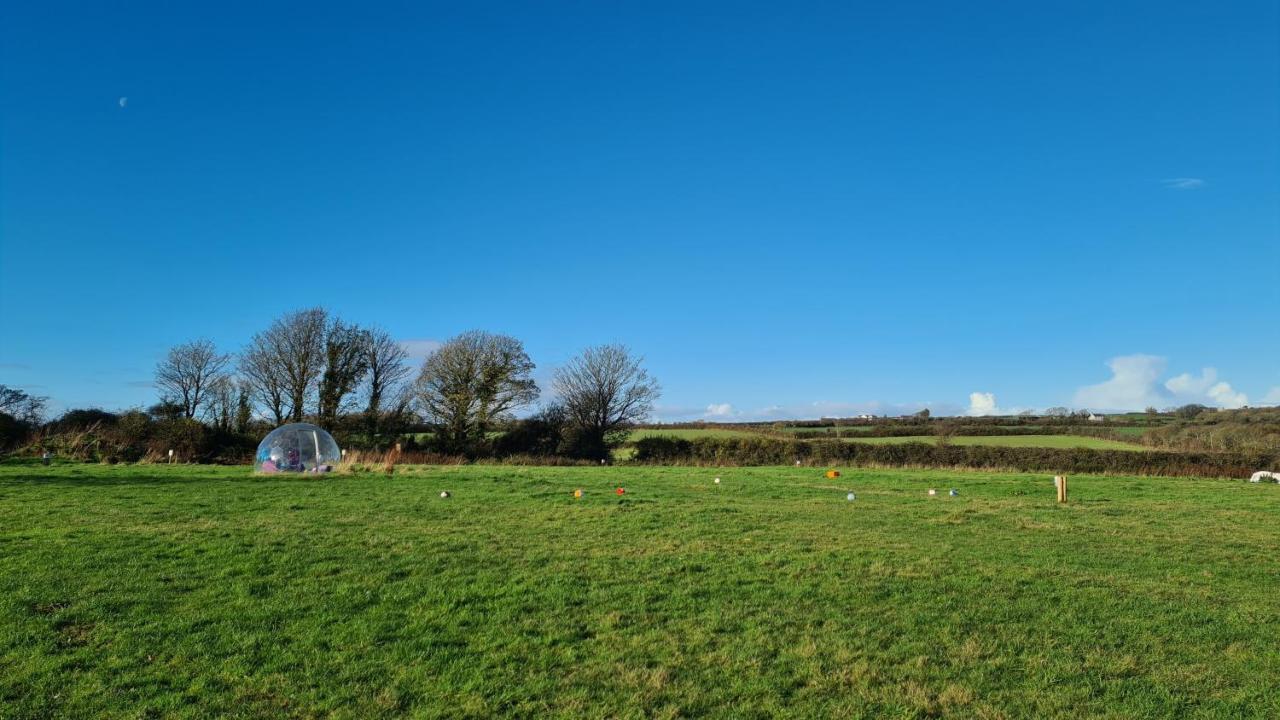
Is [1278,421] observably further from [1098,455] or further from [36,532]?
[36,532]

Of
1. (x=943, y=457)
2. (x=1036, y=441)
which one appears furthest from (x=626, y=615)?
(x=1036, y=441)

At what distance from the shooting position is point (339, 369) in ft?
158

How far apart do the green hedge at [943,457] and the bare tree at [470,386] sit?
9633mm

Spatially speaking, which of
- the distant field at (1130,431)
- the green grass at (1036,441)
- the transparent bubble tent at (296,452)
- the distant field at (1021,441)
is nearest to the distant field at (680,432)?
the distant field at (1021,441)

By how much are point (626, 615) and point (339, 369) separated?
45112 mm

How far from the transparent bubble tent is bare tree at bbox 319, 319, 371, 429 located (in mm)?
19759

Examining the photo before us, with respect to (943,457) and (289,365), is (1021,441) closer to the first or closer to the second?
(943,457)

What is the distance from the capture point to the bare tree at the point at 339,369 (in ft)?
157

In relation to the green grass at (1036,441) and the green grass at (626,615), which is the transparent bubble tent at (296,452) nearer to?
the green grass at (626,615)

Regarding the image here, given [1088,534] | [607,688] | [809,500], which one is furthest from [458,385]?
[607,688]

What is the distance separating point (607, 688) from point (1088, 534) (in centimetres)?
1073

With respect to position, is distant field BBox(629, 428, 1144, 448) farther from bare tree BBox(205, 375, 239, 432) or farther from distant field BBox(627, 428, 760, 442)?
bare tree BBox(205, 375, 239, 432)

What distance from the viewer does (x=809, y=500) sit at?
1802 cm

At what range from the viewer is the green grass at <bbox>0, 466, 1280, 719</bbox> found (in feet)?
17.8
